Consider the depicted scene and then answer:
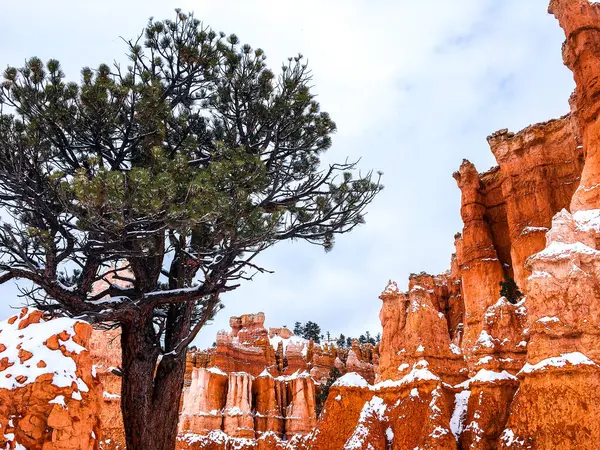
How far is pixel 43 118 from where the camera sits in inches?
388

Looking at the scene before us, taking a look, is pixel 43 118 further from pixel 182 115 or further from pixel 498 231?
pixel 498 231

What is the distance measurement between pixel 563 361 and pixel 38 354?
870 centimetres

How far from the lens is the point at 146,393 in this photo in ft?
32.7

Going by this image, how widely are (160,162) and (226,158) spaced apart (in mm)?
1595

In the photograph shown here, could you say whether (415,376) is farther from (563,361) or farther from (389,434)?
(563,361)

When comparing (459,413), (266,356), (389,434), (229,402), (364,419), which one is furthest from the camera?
(266,356)

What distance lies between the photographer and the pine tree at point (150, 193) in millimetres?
9133

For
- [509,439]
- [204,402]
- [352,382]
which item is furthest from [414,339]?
[204,402]

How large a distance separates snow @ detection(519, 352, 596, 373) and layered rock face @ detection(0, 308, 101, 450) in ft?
25.7

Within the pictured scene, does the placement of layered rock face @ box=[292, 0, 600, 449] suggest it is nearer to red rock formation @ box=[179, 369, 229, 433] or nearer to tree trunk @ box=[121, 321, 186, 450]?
tree trunk @ box=[121, 321, 186, 450]

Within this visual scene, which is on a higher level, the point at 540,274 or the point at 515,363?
the point at 540,274

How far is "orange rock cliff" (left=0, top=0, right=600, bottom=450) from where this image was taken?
18.6 ft

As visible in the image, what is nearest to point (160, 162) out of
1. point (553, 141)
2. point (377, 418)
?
point (377, 418)

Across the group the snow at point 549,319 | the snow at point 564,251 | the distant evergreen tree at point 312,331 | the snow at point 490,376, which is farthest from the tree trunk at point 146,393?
the distant evergreen tree at point 312,331
